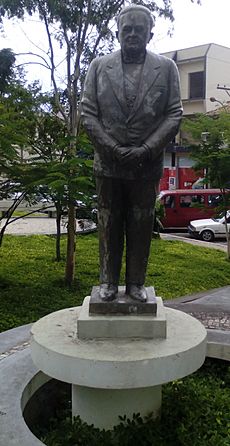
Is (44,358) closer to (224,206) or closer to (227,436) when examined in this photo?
(227,436)

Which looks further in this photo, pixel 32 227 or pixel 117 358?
pixel 32 227

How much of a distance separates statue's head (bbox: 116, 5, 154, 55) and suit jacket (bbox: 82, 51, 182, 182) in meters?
0.11

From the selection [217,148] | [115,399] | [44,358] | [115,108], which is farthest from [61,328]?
[217,148]

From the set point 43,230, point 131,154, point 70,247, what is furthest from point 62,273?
point 43,230

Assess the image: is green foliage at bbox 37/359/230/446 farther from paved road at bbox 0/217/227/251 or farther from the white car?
the white car

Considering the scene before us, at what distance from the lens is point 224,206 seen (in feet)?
37.0

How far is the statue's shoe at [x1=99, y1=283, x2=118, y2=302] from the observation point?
349 centimetres

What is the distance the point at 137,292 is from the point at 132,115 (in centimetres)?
126

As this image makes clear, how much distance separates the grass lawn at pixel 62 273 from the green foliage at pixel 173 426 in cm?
Answer: 292

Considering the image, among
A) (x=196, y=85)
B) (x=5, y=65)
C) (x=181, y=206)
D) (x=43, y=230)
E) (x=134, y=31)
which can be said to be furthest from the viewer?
(x=196, y=85)

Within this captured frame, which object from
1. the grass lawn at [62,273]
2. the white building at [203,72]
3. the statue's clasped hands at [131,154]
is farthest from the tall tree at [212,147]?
the white building at [203,72]

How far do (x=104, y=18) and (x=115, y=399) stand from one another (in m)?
6.85

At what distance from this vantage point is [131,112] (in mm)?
3312

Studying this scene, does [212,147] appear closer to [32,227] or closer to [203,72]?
[32,227]
